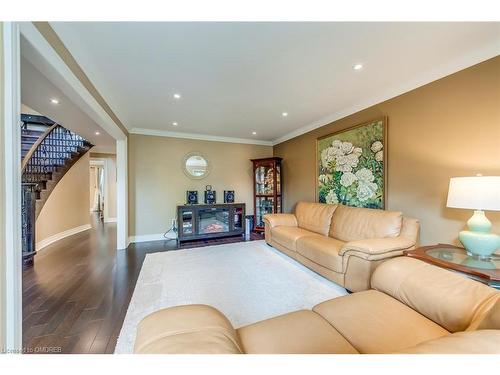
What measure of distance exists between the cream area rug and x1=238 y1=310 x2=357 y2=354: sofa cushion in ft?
2.59

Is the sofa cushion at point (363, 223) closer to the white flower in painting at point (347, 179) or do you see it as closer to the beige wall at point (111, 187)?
the white flower in painting at point (347, 179)

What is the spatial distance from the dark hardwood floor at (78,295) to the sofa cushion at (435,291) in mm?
1985

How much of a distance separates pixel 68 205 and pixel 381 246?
641 centimetres

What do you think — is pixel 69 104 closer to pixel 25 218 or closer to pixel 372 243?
pixel 25 218

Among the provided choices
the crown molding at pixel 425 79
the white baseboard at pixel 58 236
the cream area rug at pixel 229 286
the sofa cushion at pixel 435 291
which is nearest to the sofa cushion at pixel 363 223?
the cream area rug at pixel 229 286

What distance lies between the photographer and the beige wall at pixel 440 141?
186 cm

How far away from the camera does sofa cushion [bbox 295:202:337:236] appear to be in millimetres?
3201

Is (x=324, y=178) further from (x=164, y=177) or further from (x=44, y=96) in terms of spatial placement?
(x=44, y=96)

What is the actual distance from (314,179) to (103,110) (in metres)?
3.57

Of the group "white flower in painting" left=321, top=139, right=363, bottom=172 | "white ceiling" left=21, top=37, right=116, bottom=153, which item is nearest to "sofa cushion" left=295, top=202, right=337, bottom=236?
"white flower in painting" left=321, top=139, right=363, bottom=172

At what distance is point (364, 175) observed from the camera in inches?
119

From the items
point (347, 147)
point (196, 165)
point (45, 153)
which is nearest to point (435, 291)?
point (347, 147)

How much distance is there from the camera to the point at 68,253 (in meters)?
3.48
